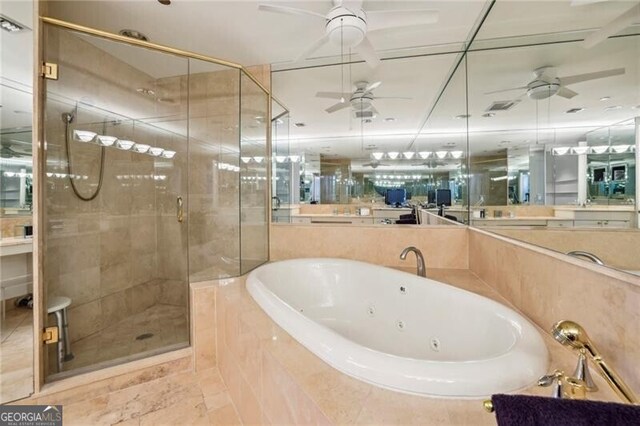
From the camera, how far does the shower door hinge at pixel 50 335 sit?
1701 millimetres

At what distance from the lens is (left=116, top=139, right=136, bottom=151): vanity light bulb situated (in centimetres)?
267

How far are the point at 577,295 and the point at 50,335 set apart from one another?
9.22ft

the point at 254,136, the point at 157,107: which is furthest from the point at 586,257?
the point at 157,107

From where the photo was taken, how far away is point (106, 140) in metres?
2.57

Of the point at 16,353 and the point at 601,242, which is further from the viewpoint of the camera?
the point at 16,353

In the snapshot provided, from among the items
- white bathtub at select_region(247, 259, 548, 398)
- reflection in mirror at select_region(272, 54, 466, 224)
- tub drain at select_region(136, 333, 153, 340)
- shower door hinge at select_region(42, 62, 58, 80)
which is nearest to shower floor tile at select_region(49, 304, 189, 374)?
tub drain at select_region(136, 333, 153, 340)

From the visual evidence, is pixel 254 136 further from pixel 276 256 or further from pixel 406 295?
pixel 406 295

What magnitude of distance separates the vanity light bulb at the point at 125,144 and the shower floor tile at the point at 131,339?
1.64 metres

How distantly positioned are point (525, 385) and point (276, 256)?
2.14 metres

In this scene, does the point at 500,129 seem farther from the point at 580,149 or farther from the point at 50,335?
the point at 50,335

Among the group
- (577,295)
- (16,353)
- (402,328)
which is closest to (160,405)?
(16,353)

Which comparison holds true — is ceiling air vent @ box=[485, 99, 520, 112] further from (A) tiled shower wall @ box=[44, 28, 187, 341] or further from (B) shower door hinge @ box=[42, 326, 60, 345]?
(B) shower door hinge @ box=[42, 326, 60, 345]

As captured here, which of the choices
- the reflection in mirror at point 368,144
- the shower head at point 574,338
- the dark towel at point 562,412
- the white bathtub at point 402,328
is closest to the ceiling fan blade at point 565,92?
the reflection in mirror at point 368,144

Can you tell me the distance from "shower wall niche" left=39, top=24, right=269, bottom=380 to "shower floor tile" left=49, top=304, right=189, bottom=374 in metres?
0.01
